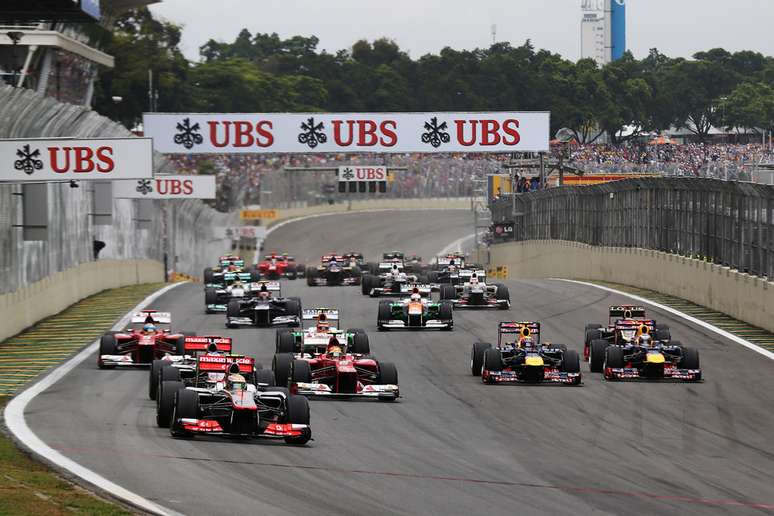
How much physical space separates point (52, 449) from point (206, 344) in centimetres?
615

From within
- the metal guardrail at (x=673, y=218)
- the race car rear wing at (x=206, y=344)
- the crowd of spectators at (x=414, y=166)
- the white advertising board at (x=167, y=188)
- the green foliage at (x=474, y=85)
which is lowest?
the race car rear wing at (x=206, y=344)

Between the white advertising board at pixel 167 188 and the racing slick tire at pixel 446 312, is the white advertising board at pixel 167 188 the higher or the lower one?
the higher one

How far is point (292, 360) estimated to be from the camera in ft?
68.4

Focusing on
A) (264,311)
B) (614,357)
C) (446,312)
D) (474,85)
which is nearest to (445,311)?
(446,312)

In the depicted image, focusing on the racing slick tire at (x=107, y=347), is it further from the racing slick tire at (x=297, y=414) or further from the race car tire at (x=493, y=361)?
the racing slick tire at (x=297, y=414)

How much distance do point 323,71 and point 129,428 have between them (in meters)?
121

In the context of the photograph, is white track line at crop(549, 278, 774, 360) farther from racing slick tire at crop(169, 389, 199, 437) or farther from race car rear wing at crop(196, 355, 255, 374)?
racing slick tire at crop(169, 389, 199, 437)

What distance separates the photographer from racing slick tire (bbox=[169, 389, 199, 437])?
53.4 feet

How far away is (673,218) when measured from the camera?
38750 millimetres

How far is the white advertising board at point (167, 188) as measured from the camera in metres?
45.8

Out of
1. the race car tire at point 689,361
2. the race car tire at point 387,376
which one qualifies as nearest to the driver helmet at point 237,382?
the race car tire at point 387,376

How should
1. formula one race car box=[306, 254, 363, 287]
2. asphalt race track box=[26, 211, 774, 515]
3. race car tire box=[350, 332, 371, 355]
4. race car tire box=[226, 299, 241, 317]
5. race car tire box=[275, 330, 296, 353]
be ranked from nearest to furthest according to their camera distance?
asphalt race track box=[26, 211, 774, 515]
race car tire box=[350, 332, 371, 355]
race car tire box=[275, 330, 296, 353]
race car tire box=[226, 299, 241, 317]
formula one race car box=[306, 254, 363, 287]

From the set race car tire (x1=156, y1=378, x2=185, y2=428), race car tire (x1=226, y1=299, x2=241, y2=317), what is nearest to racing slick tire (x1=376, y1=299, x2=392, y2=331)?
race car tire (x1=226, y1=299, x2=241, y2=317)

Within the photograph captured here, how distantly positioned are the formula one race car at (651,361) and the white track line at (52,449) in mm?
8325
